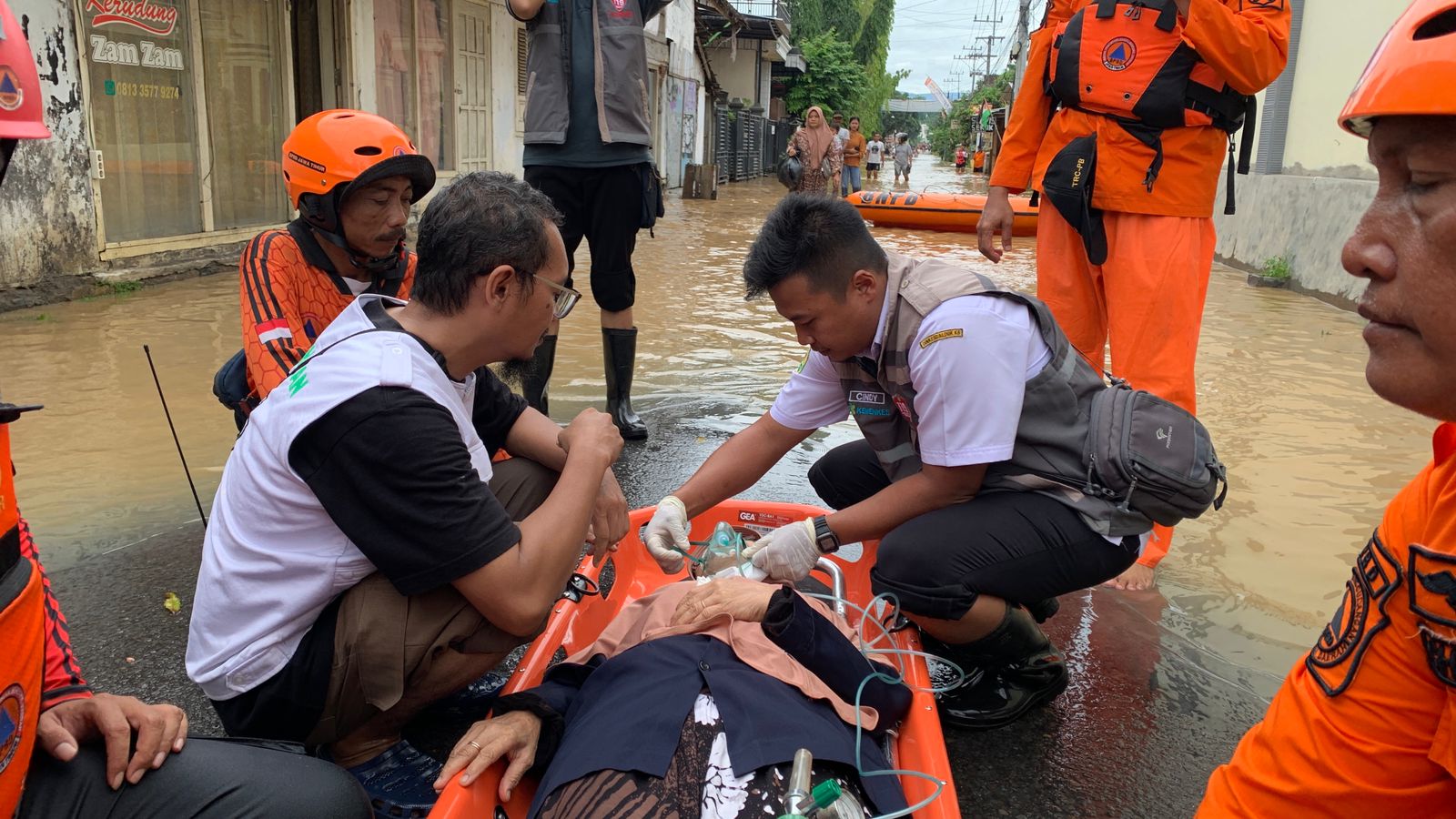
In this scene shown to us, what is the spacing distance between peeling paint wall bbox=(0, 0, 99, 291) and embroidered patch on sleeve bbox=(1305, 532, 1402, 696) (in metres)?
7.33

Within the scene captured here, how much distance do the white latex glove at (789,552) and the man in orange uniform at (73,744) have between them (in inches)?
42.8

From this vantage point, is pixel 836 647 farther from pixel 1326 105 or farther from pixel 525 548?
pixel 1326 105

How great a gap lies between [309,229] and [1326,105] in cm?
1016

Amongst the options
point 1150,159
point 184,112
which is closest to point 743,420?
point 1150,159

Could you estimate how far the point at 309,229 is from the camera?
2893 mm

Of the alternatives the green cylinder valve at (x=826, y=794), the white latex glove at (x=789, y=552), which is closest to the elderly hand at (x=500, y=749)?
the green cylinder valve at (x=826, y=794)

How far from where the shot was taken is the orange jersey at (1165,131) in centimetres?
277

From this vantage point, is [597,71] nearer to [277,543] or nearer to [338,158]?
[338,158]

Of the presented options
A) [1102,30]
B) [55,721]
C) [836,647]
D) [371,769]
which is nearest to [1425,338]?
[836,647]

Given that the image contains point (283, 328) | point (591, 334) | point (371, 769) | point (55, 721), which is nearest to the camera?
point (55, 721)

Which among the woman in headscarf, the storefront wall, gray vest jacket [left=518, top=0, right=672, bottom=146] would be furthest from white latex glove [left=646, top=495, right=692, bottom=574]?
the woman in headscarf

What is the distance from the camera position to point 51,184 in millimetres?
6594

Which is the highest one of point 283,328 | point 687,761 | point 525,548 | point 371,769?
point 283,328

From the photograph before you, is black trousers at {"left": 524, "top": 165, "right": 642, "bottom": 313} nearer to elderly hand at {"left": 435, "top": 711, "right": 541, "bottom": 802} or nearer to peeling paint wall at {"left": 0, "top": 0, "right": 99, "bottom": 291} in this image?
elderly hand at {"left": 435, "top": 711, "right": 541, "bottom": 802}
